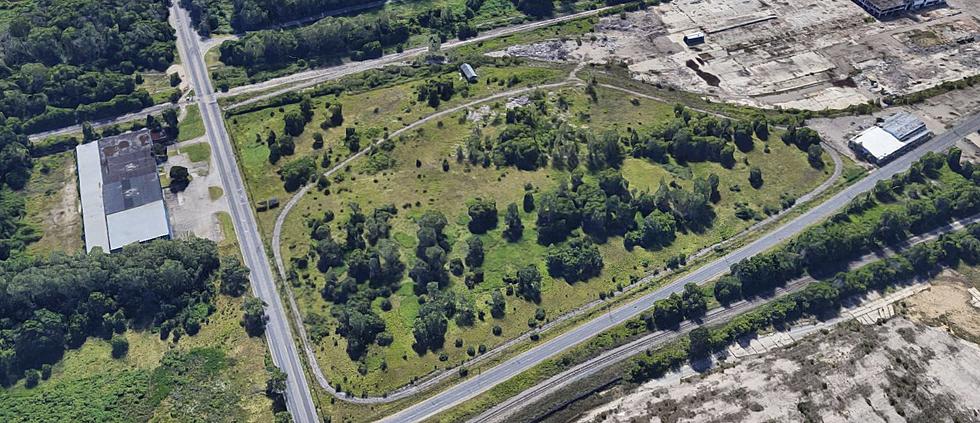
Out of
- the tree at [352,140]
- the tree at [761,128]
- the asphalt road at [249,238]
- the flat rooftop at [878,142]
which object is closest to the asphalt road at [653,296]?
the flat rooftop at [878,142]

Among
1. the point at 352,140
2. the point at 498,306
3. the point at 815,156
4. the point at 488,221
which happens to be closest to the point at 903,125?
the point at 815,156

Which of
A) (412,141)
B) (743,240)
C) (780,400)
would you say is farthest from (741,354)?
(412,141)

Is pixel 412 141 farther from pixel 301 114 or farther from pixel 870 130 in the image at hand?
pixel 870 130

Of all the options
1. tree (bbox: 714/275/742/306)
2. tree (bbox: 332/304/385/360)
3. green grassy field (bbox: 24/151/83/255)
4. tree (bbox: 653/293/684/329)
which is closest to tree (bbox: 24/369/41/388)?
green grassy field (bbox: 24/151/83/255)

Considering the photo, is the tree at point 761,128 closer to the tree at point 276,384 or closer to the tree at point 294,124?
the tree at point 294,124

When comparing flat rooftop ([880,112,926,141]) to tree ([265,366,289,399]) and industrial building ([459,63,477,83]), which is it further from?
tree ([265,366,289,399])
